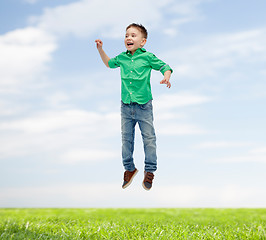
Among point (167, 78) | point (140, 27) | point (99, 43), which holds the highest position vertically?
point (140, 27)

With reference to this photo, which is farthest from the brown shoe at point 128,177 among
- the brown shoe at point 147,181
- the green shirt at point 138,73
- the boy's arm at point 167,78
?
the boy's arm at point 167,78

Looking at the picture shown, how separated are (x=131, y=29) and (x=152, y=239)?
3.07m

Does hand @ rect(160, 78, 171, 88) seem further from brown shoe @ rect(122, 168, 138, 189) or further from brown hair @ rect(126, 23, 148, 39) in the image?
brown shoe @ rect(122, 168, 138, 189)

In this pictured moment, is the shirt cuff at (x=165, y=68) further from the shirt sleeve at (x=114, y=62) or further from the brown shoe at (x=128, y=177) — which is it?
the brown shoe at (x=128, y=177)

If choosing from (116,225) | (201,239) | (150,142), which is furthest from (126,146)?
(201,239)

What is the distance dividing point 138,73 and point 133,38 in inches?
21.0

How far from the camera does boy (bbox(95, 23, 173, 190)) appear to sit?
5.28 meters

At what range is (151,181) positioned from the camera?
5.34 meters

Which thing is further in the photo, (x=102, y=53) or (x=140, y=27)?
(x=102, y=53)

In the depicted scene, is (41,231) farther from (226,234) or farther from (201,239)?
(226,234)

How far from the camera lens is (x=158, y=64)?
5.43m

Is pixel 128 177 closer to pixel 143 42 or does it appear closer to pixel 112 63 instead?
pixel 112 63

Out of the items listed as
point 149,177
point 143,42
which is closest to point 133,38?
point 143,42

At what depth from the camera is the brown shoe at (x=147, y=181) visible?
530cm
